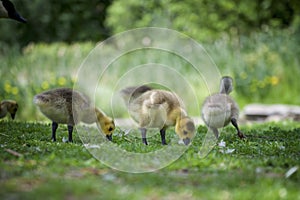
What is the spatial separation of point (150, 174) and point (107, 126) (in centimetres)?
200

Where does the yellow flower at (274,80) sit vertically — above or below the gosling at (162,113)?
above

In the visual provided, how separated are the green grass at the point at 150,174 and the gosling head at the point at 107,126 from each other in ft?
0.40

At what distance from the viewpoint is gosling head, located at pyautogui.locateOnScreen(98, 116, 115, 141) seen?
264 inches

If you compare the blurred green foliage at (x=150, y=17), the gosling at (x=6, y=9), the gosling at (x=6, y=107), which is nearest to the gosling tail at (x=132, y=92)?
the gosling at (x=6, y=107)

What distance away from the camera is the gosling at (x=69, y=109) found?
253 inches

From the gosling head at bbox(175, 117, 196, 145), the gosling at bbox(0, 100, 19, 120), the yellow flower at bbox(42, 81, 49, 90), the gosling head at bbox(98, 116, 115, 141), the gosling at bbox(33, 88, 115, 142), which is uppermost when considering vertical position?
the yellow flower at bbox(42, 81, 49, 90)

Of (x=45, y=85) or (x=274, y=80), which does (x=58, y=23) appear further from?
(x=274, y=80)

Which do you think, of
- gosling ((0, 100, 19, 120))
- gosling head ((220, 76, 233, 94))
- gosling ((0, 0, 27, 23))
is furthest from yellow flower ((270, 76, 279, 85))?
gosling ((0, 100, 19, 120))

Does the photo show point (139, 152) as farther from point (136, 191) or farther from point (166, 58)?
point (166, 58)

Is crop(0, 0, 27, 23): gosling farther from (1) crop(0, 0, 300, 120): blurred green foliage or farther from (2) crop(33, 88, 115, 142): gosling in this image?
(1) crop(0, 0, 300, 120): blurred green foliage

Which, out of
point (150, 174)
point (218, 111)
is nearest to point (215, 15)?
point (218, 111)

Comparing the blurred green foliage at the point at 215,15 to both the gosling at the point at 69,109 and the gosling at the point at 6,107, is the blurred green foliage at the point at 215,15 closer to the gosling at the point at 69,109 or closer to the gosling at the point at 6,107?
the gosling at the point at 6,107

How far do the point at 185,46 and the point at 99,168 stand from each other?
1066 centimetres

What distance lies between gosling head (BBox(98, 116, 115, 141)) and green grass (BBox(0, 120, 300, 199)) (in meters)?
0.12
